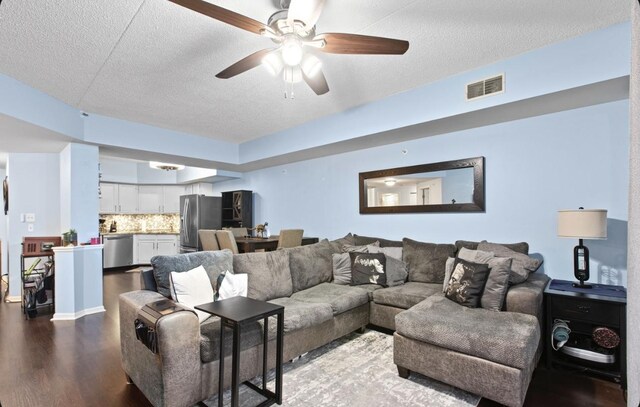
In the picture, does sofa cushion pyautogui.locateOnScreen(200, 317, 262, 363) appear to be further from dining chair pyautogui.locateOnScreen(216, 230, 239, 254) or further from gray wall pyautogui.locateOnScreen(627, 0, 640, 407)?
dining chair pyautogui.locateOnScreen(216, 230, 239, 254)

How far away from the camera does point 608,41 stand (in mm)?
2350

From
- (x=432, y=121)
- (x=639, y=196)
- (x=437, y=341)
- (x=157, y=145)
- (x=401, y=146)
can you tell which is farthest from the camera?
(x=157, y=145)

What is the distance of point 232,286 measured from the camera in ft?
8.45

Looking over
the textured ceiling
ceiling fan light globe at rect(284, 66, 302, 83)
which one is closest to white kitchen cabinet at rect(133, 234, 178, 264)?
the textured ceiling

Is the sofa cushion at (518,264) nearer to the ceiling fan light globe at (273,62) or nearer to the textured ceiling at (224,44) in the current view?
the textured ceiling at (224,44)

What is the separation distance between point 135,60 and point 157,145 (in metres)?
2.14

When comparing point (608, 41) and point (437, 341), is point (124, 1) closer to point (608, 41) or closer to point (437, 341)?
point (437, 341)

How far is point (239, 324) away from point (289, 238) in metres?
2.98

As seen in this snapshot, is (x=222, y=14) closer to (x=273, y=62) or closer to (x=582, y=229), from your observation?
(x=273, y=62)

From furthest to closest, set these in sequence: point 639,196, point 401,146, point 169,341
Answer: point 401,146 → point 169,341 → point 639,196

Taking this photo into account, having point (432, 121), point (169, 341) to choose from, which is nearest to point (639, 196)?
point (169, 341)

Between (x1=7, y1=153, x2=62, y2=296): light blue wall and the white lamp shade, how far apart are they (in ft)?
22.6

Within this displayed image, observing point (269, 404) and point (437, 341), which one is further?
point (437, 341)

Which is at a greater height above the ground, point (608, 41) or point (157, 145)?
point (608, 41)
